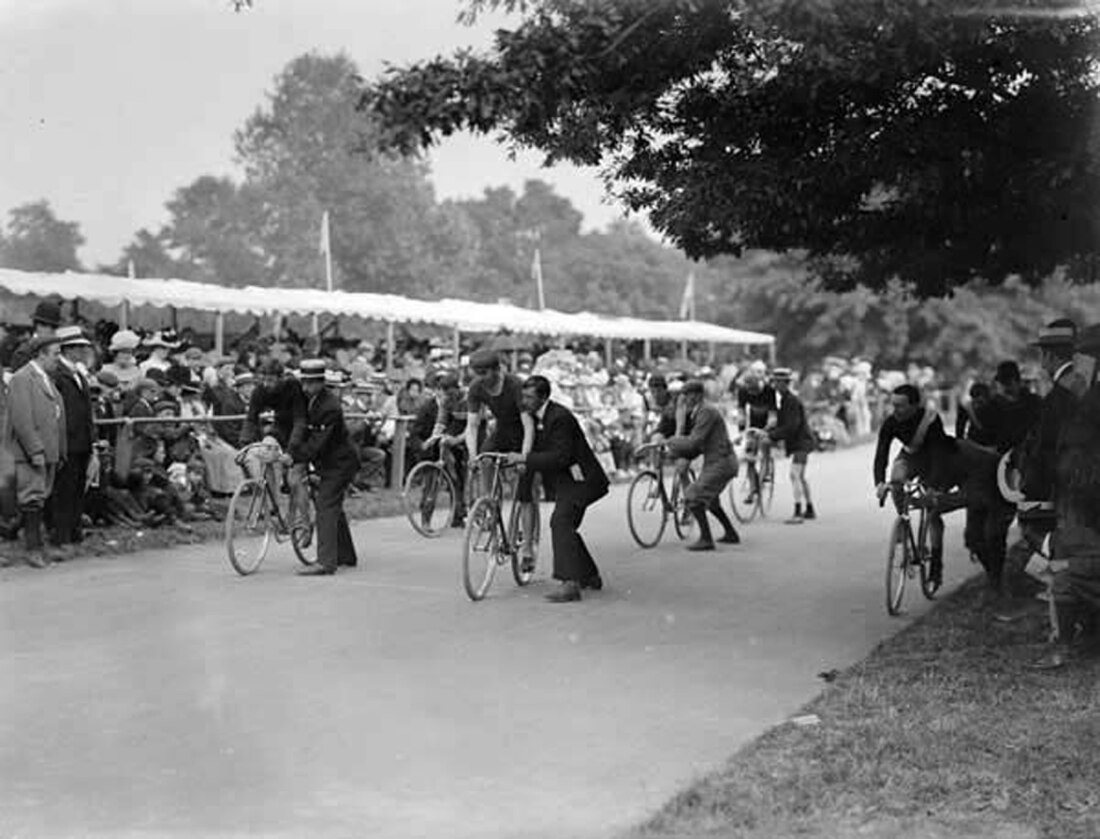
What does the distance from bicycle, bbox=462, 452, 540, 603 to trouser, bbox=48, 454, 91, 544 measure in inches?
142

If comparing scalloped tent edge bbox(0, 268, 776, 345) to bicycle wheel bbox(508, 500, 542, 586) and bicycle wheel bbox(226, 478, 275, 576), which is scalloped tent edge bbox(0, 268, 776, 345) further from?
bicycle wheel bbox(508, 500, 542, 586)

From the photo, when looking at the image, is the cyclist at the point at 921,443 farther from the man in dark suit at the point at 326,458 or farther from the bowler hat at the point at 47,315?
the bowler hat at the point at 47,315

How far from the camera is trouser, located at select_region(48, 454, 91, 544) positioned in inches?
466

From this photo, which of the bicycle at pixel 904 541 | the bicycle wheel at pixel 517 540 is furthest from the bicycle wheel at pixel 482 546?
the bicycle at pixel 904 541

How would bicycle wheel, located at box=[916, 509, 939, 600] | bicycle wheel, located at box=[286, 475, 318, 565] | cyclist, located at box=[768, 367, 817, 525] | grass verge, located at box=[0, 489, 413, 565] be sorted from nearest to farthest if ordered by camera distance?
1. bicycle wheel, located at box=[916, 509, 939, 600]
2. bicycle wheel, located at box=[286, 475, 318, 565]
3. grass verge, located at box=[0, 489, 413, 565]
4. cyclist, located at box=[768, 367, 817, 525]

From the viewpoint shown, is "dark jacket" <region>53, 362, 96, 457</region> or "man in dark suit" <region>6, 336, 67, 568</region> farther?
"dark jacket" <region>53, 362, 96, 457</region>

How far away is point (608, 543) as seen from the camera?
13.9 m

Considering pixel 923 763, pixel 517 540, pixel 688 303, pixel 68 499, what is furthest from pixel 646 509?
pixel 688 303

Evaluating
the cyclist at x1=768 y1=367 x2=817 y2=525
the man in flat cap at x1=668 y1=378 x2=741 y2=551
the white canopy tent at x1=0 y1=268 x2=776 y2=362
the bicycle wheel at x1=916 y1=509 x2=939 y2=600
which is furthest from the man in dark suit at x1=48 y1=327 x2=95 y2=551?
the cyclist at x1=768 y1=367 x2=817 y2=525

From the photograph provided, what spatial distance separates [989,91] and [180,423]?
851 centimetres

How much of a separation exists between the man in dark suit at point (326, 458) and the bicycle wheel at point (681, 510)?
13.4 ft

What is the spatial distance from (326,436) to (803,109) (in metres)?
4.52

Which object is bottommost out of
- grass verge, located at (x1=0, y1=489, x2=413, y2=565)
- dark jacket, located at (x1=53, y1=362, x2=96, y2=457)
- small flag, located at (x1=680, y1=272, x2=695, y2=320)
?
grass verge, located at (x1=0, y1=489, x2=413, y2=565)

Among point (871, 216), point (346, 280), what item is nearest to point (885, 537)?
point (871, 216)
